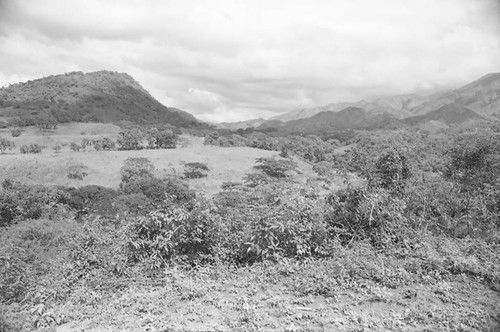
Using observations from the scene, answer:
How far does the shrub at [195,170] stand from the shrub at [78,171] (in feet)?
50.7

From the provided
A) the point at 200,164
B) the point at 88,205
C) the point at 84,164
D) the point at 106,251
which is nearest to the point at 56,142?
the point at 84,164

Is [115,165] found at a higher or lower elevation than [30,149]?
lower

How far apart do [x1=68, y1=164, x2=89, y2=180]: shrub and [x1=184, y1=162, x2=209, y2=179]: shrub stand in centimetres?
1545

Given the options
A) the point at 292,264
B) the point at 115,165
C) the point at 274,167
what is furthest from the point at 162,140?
the point at 292,264

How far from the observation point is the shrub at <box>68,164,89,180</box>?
53.9 m

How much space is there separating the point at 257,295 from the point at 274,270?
821 millimetres

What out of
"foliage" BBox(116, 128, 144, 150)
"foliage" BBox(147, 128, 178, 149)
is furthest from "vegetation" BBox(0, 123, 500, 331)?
"foliage" BBox(147, 128, 178, 149)

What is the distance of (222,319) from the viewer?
4.95 metres

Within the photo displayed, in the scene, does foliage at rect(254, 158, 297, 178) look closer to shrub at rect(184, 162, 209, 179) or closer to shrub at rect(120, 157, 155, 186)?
shrub at rect(184, 162, 209, 179)

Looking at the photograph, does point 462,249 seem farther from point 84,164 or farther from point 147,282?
point 84,164

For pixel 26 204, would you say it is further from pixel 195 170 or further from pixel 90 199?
pixel 195 170

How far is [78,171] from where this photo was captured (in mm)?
55062

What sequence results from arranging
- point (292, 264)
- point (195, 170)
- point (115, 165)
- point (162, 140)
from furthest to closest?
1. point (162, 140)
2. point (195, 170)
3. point (115, 165)
4. point (292, 264)

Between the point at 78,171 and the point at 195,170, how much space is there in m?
18.0
